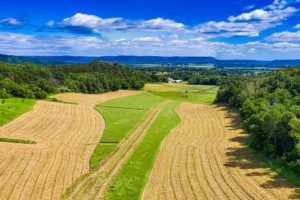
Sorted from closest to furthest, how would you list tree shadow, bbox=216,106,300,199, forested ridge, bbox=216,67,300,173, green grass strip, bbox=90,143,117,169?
tree shadow, bbox=216,106,300,199, green grass strip, bbox=90,143,117,169, forested ridge, bbox=216,67,300,173

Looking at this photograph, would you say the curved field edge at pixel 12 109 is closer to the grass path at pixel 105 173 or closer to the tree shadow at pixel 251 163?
the grass path at pixel 105 173

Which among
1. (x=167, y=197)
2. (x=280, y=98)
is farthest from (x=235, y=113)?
(x=167, y=197)

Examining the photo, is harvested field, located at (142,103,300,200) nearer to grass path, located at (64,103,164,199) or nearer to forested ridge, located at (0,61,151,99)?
grass path, located at (64,103,164,199)

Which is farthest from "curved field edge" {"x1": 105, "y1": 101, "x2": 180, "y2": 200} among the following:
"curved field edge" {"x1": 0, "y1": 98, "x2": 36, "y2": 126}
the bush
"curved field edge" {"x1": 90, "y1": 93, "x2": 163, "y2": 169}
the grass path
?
the bush

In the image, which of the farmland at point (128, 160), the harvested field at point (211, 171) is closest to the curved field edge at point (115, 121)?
the farmland at point (128, 160)

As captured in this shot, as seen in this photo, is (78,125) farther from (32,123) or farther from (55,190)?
(55,190)

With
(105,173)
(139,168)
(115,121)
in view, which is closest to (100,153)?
(139,168)
